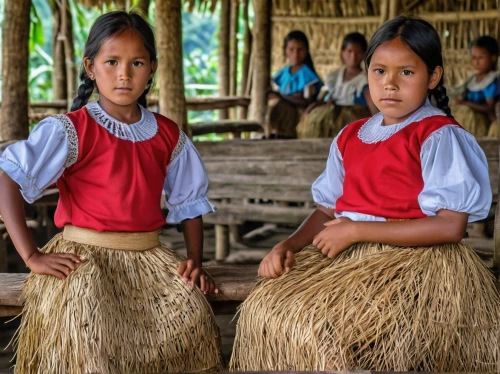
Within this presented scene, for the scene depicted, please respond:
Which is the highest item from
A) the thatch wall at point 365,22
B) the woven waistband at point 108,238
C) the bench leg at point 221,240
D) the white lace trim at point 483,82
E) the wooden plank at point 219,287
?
the thatch wall at point 365,22

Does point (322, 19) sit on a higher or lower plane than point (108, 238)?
higher

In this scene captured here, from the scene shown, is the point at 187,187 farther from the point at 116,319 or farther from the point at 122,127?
the point at 116,319

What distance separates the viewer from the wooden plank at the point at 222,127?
8039mm

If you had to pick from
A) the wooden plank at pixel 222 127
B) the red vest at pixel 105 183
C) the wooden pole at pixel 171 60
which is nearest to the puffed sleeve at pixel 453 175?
the red vest at pixel 105 183

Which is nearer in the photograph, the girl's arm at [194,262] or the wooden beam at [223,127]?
the girl's arm at [194,262]

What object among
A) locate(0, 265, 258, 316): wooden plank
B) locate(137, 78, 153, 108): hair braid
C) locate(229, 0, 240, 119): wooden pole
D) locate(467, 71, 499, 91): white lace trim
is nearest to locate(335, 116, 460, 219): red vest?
locate(0, 265, 258, 316): wooden plank

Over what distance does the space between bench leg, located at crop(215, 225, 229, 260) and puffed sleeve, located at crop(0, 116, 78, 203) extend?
3.43 metres

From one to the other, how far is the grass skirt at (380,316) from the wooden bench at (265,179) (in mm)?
2936

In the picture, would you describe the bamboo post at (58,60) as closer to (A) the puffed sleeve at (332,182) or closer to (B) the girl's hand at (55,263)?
(A) the puffed sleeve at (332,182)

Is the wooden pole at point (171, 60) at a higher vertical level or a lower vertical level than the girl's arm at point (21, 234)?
higher

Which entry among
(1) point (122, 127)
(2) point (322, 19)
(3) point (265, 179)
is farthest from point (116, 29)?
(2) point (322, 19)

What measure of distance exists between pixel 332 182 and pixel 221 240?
326 centimetres

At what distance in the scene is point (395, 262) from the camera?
2.24 meters

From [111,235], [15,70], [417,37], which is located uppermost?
[417,37]
